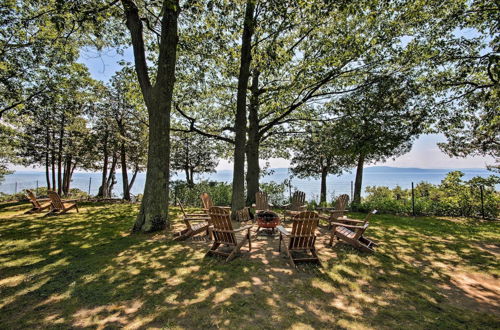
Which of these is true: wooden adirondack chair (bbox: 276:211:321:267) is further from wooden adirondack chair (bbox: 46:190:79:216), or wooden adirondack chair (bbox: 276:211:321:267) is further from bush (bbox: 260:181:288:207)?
wooden adirondack chair (bbox: 46:190:79:216)

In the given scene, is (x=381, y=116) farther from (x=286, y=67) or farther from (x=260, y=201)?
(x=260, y=201)

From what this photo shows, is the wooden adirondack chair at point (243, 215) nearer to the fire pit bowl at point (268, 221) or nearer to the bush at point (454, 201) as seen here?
the fire pit bowl at point (268, 221)

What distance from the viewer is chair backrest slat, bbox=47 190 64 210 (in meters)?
9.23

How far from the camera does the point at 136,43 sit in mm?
7324

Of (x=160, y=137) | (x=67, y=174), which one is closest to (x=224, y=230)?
(x=160, y=137)

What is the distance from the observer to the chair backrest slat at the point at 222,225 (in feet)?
15.3

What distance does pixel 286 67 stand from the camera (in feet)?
36.7

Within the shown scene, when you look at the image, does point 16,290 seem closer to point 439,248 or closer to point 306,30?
point 439,248

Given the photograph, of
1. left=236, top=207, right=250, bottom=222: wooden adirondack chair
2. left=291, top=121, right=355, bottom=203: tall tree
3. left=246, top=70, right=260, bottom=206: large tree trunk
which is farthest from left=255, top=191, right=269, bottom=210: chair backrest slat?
left=291, top=121, right=355, bottom=203: tall tree

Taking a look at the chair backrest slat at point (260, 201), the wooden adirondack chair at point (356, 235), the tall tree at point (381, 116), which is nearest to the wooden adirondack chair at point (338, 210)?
the wooden adirondack chair at point (356, 235)

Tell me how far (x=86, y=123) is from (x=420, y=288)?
71.8 feet

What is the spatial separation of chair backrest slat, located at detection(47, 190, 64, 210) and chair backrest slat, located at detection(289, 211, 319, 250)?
10.3 metres

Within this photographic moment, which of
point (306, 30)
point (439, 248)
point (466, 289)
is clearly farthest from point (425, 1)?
point (466, 289)

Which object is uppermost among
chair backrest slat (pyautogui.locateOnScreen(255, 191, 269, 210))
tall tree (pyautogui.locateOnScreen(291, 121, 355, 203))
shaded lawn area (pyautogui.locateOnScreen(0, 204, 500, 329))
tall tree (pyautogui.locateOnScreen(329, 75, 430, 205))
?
tall tree (pyautogui.locateOnScreen(329, 75, 430, 205))
